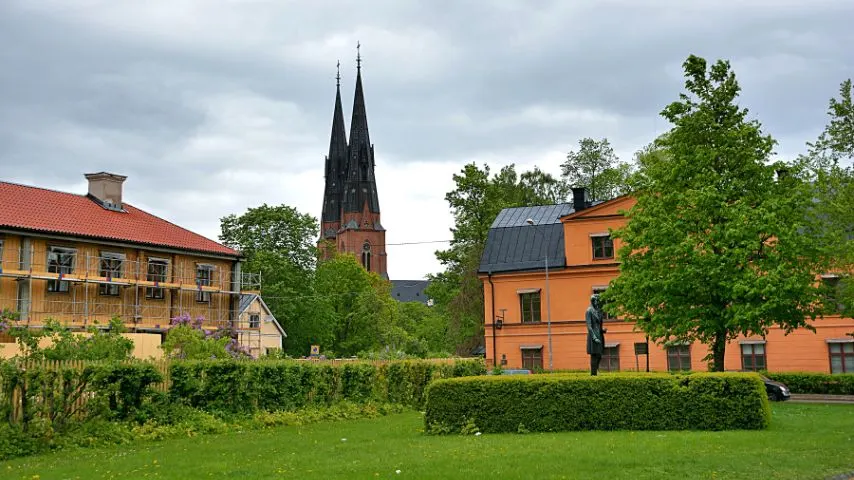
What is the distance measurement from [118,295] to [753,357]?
33.0 m

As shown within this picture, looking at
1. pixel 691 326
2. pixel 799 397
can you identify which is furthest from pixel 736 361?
pixel 691 326

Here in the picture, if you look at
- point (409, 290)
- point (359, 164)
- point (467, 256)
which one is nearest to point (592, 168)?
point (467, 256)

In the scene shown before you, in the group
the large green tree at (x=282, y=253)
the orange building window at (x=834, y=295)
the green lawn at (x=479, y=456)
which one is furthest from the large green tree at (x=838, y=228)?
the large green tree at (x=282, y=253)

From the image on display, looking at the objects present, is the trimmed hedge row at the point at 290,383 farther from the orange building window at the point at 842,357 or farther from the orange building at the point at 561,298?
the orange building window at the point at 842,357

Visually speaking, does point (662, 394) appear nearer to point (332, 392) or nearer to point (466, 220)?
point (332, 392)

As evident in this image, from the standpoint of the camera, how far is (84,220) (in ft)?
141

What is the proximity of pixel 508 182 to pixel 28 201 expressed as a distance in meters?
38.3

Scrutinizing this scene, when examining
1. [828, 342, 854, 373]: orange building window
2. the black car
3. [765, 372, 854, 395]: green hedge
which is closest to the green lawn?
the black car

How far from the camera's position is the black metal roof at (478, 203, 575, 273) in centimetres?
5022

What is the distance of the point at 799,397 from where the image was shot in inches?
1409

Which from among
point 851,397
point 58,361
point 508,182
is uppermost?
point 508,182

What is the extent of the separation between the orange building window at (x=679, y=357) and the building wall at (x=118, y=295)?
25235 millimetres

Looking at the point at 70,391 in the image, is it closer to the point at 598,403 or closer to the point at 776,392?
the point at 598,403

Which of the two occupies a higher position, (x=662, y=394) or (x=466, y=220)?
(x=466, y=220)
